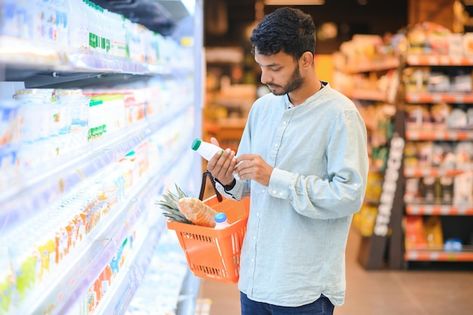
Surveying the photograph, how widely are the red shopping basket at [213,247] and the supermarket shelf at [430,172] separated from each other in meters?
3.86

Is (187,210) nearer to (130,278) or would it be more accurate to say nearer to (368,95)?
(130,278)

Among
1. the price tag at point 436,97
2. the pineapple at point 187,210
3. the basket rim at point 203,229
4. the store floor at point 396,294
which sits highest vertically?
the price tag at point 436,97

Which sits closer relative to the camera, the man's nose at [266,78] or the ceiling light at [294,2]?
the man's nose at [266,78]

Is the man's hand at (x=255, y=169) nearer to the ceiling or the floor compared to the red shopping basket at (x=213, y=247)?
nearer to the ceiling

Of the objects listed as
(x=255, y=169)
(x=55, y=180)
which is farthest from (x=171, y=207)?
(x=55, y=180)

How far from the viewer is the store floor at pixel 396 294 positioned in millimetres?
5129

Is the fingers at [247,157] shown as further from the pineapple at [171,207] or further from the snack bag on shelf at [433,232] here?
the snack bag on shelf at [433,232]

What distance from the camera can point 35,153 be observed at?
165 cm

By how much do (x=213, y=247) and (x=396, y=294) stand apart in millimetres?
3444

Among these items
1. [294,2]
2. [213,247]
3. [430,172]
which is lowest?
[430,172]

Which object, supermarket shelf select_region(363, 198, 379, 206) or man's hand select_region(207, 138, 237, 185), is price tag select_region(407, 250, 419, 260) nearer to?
supermarket shelf select_region(363, 198, 379, 206)

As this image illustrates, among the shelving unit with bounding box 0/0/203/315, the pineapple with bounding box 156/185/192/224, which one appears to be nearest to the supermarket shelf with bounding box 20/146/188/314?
the shelving unit with bounding box 0/0/203/315

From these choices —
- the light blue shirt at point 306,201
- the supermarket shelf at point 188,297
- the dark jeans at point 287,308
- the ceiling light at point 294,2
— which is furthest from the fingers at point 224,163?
the ceiling light at point 294,2

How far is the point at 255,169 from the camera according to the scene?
2262 mm
